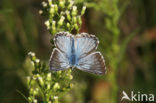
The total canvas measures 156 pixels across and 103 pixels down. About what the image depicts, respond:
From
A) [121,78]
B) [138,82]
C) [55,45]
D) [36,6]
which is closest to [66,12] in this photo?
[55,45]

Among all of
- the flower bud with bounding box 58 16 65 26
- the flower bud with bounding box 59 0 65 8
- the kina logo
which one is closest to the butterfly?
the flower bud with bounding box 58 16 65 26

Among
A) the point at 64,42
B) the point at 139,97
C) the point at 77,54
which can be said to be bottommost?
the point at 139,97

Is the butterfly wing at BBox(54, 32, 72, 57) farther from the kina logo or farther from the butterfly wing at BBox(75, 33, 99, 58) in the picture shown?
the kina logo

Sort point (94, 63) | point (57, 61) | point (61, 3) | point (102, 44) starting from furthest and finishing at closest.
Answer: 1. point (102, 44)
2. point (61, 3)
3. point (94, 63)
4. point (57, 61)

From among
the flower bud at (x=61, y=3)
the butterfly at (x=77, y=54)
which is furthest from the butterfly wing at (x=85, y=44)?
the flower bud at (x=61, y=3)

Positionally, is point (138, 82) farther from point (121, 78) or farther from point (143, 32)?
point (143, 32)

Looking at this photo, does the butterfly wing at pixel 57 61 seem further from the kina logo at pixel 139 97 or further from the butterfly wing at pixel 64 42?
the kina logo at pixel 139 97

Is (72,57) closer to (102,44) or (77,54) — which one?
(77,54)

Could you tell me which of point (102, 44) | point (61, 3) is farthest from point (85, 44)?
point (102, 44)
